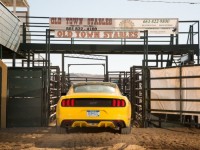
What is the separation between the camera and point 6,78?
13.7 metres

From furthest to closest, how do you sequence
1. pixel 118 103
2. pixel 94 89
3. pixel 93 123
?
pixel 94 89
pixel 118 103
pixel 93 123

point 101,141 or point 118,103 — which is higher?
point 118,103

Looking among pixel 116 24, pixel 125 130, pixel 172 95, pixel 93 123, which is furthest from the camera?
pixel 116 24

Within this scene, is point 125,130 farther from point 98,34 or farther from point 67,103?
point 98,34

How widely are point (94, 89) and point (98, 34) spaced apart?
8.35 meters

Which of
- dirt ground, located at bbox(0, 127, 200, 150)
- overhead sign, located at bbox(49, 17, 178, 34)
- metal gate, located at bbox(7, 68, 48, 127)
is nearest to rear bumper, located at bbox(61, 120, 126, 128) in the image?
dirt ground, located at bbox(0, 127, 200, 150)

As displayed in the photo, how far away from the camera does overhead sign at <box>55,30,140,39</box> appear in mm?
18172

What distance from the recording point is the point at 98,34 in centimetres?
1847

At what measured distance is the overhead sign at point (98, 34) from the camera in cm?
1817

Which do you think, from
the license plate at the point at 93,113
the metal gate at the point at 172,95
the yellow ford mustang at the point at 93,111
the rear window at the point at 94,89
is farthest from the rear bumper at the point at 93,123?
the metal gate at the point at 172,95

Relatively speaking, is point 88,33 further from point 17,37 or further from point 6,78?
point 6,78

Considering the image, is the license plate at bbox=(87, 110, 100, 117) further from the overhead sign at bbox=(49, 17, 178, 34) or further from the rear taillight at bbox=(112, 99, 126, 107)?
the overhead sign at bbox=(49, 17, 178, 34)

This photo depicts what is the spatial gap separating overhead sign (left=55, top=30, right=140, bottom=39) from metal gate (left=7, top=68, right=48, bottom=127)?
14.9 ft

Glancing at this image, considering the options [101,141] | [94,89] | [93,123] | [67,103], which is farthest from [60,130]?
[101,141]
